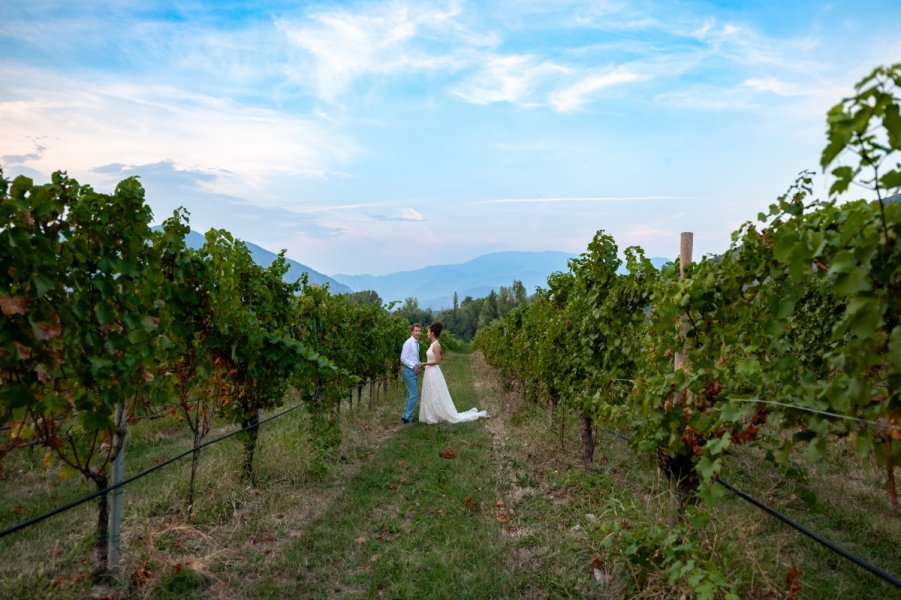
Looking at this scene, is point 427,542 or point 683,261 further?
point 427,542

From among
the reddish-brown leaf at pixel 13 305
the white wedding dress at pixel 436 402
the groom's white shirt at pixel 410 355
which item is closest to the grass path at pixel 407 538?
the reddish-brown leaf at pixel 13 305

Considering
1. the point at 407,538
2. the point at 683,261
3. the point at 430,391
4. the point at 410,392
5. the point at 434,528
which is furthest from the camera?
the point at 410,392

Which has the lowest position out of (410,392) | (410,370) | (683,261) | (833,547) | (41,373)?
(410,392)

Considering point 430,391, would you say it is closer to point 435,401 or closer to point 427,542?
point 435,401

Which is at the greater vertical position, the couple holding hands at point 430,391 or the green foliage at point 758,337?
the green foliage at point 758,337

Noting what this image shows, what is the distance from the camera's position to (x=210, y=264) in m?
5.12

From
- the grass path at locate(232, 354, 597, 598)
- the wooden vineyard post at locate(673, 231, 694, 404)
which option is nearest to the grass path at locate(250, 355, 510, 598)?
the grass path at locate(232, 354, 597, 598)

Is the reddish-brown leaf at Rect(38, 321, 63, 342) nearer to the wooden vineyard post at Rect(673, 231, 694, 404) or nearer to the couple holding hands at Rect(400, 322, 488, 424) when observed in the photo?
the wooden vineyard post at Rect(673, 231, 694, 404)

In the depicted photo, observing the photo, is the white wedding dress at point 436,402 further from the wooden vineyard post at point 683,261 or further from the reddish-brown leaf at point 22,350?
the reddish-brown leaf at point 22,350

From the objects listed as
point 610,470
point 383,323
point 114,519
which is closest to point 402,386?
point 383,323

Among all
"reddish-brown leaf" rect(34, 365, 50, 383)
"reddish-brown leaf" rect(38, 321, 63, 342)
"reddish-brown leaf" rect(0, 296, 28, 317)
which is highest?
"reddish-brown leaf" rect(0, 296, 28, 317)

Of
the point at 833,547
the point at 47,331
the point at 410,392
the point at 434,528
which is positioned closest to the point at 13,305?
the point at 47,331

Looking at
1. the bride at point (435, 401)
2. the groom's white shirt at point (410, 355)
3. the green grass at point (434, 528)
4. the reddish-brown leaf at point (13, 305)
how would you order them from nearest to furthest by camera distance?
the reddish-brown leaf at point (13, 305)
the green grass at point (434, 528)
the bride at point (435, 401)
the groom's white shirt at point (410, 355)

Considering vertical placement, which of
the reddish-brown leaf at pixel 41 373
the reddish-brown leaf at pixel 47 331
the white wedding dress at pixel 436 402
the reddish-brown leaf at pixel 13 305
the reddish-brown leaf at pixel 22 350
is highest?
the reddish-brown leaf at pixel 13 305
